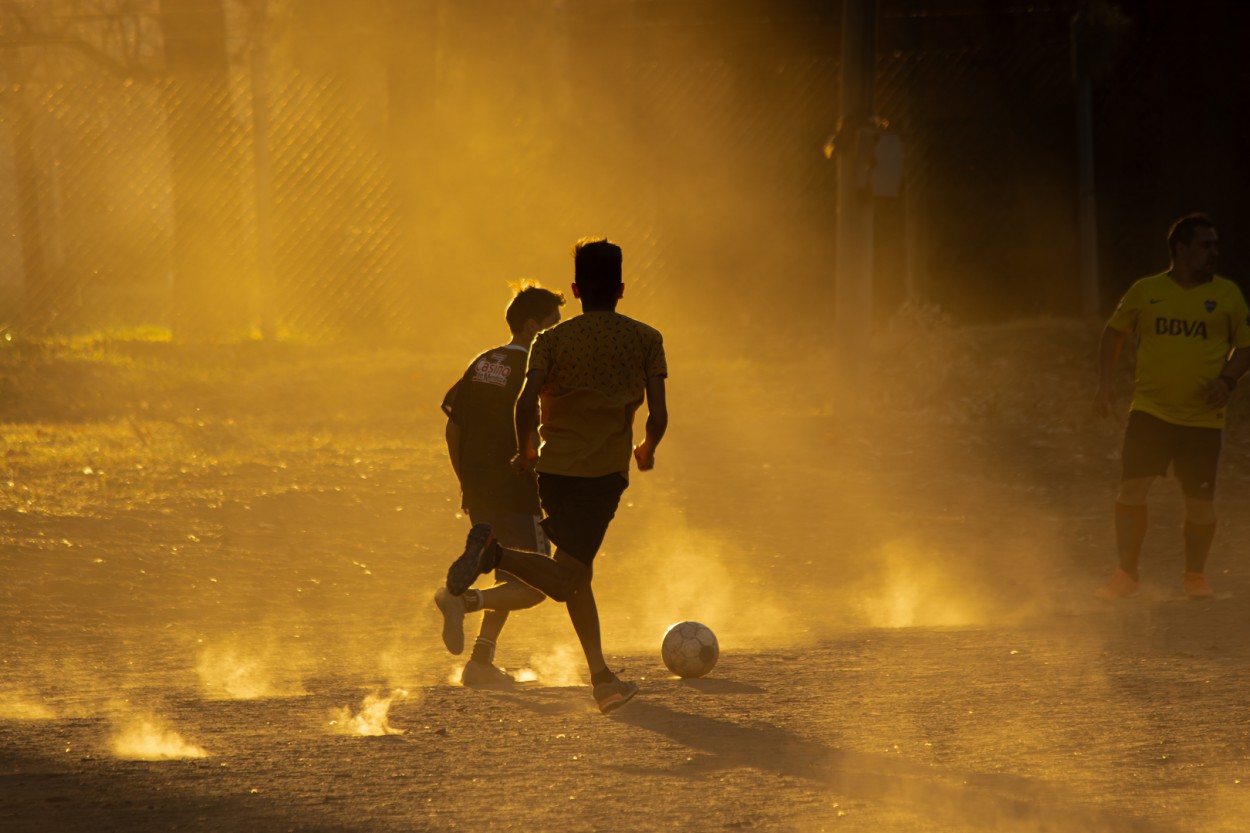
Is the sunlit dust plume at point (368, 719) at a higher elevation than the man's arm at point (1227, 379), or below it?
below

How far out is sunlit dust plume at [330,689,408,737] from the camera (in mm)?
5824

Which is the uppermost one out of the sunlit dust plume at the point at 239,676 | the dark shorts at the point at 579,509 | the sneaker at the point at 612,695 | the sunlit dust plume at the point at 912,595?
the dark shorts at the point at 579,509

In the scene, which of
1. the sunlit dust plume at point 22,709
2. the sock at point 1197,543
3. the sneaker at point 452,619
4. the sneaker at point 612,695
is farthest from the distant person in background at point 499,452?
the sock at point 1197,543

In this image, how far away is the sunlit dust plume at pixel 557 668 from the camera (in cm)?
696

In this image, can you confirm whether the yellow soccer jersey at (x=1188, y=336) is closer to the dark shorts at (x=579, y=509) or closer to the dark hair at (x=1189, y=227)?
the dark hair at (x=1189, y=227)

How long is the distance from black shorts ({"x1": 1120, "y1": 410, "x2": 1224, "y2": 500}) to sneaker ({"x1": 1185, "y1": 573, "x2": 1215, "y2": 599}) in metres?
0.37

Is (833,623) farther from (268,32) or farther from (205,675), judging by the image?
(268,32)

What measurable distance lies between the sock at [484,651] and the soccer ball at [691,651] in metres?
0.68

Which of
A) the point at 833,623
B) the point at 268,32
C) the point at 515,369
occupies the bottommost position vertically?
the point at 833,623

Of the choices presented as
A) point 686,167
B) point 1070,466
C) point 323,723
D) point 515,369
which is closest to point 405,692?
point 323,723

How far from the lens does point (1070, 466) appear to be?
1220 centimetres

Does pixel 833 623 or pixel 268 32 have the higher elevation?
pixel 268 32

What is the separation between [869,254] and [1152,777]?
7.89 meters

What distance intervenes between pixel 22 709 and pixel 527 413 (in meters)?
2.05
